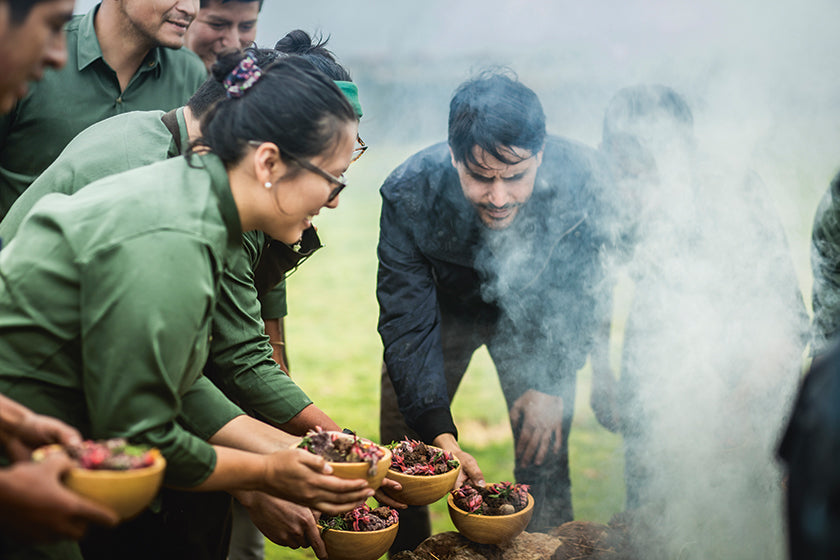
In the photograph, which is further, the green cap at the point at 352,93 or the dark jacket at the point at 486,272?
the dark jacket at the point at 486,272

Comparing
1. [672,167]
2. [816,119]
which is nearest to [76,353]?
[672,167]

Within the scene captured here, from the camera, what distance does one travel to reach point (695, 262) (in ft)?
11.1

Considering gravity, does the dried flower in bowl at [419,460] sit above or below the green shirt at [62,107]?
below

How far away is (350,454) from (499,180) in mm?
1470

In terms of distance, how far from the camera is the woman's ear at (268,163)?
1827mm

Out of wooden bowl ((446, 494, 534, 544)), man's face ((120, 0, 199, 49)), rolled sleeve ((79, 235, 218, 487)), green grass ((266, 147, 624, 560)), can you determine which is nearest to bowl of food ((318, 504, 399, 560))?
wooden bowl ((446, 494, 534, 544))

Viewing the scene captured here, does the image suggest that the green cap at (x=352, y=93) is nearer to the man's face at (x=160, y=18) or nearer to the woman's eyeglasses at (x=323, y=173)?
the woman's eyeglasses at (x=323, y=173)

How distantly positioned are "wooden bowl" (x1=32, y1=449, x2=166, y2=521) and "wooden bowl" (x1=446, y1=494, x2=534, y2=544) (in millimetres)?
1310

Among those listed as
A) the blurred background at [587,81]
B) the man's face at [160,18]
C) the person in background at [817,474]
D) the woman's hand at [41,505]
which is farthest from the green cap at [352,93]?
the person in background at [817,474]

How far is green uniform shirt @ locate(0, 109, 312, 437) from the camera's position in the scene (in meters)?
2.26

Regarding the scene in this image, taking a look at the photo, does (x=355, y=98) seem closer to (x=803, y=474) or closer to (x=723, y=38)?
(x=803, y=474)

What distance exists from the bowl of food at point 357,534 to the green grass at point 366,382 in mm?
1783

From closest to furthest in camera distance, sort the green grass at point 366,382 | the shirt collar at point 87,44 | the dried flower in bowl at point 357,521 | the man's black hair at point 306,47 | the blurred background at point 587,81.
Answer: the dried flower in bowl at point 357,521 < the man's black hair at point 306,47 < the shirt collar at point 87,44 < the blurred background at point 587,81 < the green grass at point 366,382

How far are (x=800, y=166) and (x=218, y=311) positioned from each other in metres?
3.07
